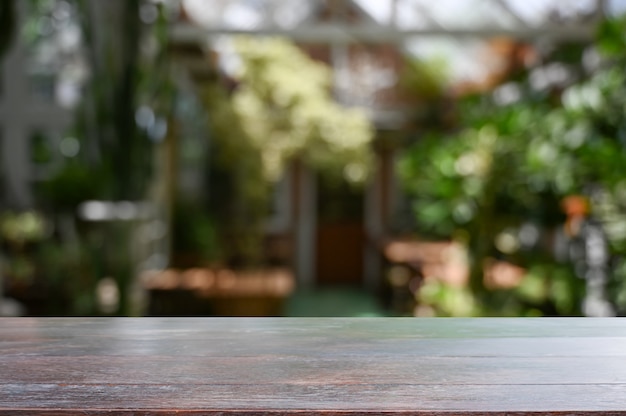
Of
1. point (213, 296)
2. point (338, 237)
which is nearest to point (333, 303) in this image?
point (338, 237)

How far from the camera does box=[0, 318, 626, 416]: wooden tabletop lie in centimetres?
61

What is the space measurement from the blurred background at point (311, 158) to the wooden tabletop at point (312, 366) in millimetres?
2637

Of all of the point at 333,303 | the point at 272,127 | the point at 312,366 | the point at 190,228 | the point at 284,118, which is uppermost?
the point at 284,118

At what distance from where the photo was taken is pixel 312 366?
0.74 m

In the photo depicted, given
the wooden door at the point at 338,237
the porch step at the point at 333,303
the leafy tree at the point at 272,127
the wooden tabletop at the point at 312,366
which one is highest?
the leafy tree at the point at 272,127

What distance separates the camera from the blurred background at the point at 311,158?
13.2ft

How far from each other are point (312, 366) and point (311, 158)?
8868 mm

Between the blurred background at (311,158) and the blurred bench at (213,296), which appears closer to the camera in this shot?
the blurred background at (311,158)

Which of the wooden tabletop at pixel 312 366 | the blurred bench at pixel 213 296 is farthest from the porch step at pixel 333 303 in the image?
the wooden tabletop at pixel 312 366

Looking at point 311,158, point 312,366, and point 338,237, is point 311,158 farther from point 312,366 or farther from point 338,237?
point 312,366

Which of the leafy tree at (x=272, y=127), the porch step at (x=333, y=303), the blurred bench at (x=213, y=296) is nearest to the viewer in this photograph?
the blurred bench at (x=213, y=296)

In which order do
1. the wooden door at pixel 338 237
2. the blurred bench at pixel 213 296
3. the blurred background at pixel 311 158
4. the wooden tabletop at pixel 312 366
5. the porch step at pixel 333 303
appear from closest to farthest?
the wooden tabletop at pixel 312 366 < the blurred background at pixel 311 158 < the blurred bench at pixel 213 296 < the porch step at pixel 333 303 < the wooden door at pixel 338 237

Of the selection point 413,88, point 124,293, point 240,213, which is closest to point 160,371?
point 124,293

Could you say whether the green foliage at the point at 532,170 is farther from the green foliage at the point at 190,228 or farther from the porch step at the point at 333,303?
the porch step at the point at 333,303
